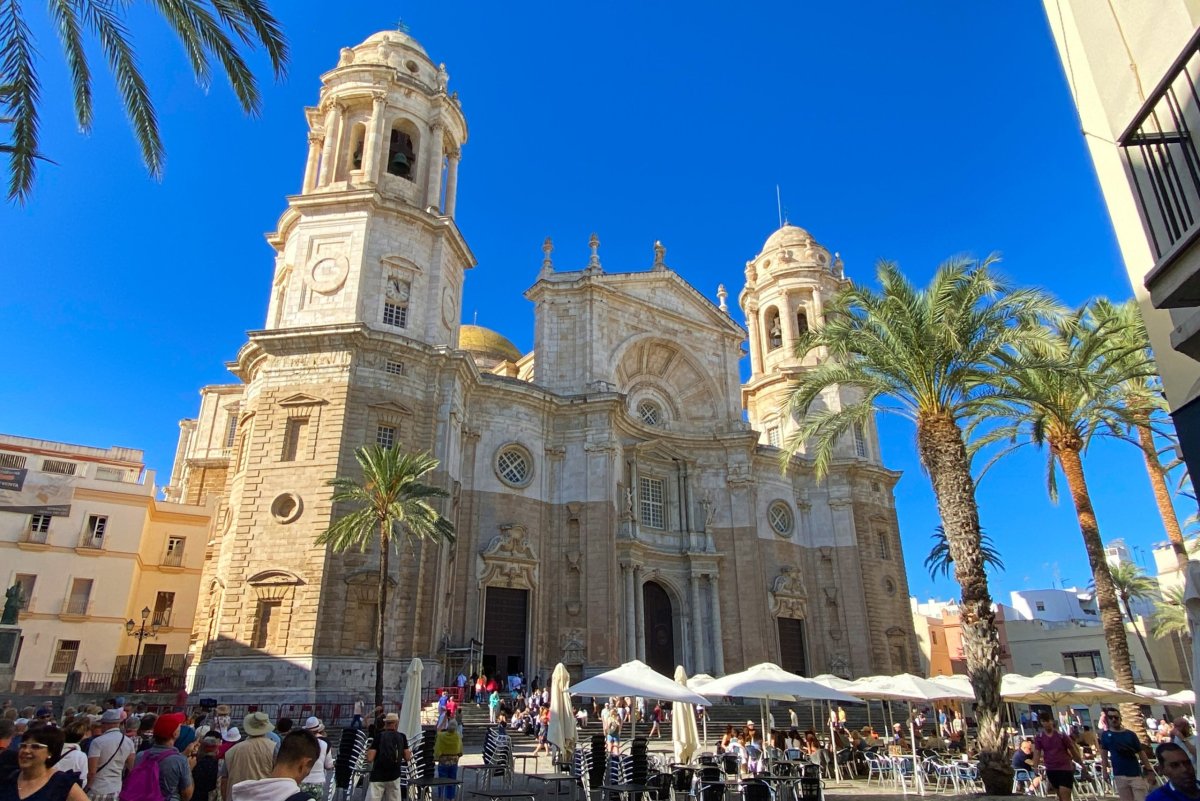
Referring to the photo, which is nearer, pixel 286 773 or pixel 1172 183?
pixel 286 773

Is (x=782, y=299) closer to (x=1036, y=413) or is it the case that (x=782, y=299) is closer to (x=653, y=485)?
(x=653, y=485)

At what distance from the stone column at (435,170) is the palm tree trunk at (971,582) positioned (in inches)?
899

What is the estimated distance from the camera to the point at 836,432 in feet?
62.5

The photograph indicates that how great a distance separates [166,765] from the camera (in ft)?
22.3

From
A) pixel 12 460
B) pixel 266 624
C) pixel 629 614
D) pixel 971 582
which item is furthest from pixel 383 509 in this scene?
pixel 12 460

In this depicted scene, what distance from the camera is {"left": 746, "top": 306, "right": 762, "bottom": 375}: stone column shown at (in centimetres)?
4650

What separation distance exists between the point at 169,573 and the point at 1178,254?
131 ft

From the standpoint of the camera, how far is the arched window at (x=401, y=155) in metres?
32.8

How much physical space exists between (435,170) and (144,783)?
96.9ft

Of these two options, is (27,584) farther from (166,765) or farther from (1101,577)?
(1101,577)

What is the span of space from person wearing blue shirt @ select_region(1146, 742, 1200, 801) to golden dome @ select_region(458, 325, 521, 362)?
4323cm

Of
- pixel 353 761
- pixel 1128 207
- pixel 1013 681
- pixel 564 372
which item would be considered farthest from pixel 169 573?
pixel 1128 207

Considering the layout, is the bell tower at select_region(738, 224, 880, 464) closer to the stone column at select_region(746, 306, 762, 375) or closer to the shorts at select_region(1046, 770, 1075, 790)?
the stone column at select_region(746, 306, 762, 375)

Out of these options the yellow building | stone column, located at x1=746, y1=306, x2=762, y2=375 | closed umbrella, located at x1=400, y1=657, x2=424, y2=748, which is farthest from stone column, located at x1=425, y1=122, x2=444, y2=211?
stone column, located at x1=746, y1=306, x2=762, y2=375
